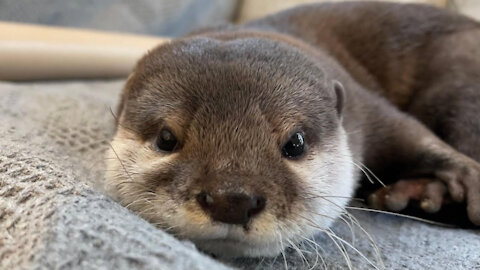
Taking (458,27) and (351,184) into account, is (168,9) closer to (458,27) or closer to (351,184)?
(458,27)

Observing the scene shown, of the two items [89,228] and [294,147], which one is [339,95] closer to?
[294,147]

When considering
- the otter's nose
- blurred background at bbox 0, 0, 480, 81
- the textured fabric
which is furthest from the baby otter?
the textured fabric

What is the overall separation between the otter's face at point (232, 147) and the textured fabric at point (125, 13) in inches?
64.3

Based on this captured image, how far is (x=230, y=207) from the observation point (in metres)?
0.83

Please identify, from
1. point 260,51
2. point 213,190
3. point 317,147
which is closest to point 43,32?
point 260,51

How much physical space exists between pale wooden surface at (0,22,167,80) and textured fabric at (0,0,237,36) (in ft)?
1.45

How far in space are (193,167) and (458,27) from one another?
1.39 metres

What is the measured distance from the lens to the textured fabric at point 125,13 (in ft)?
8.85

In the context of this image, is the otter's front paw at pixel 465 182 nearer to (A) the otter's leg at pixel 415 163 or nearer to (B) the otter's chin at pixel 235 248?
(A) the otter's leg at pixel 415 163

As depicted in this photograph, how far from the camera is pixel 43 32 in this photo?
2240 mm

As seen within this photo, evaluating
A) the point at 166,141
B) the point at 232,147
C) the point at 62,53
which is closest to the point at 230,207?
the point at 232,147

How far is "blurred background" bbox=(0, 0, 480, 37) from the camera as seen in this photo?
8.84ft

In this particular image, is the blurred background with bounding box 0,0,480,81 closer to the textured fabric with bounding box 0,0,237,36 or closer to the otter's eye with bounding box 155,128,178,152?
the textured fabric with bounding box 0,0,237,36

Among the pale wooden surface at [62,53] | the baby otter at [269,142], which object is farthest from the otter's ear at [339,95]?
the pale wooden surface at [62,53]
